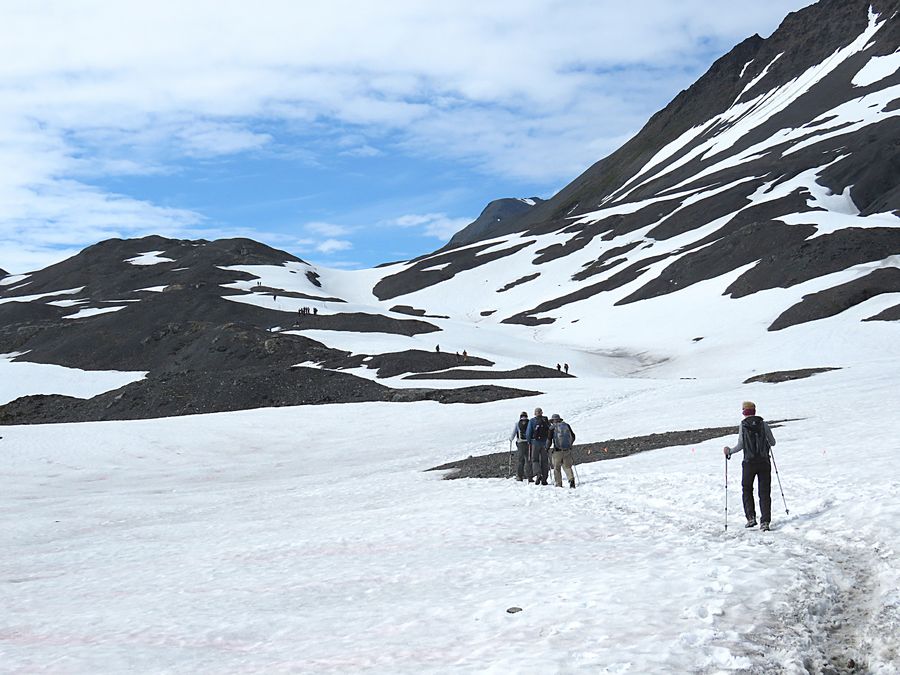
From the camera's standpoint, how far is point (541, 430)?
2438cm

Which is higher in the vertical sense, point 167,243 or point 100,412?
point 167,243

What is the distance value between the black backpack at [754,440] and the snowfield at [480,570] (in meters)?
1.34

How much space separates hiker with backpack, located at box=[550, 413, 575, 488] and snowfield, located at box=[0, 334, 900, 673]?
21.0 inches

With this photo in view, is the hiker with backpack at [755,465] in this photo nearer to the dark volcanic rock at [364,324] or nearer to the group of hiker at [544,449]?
the group of hiker at [544,449]

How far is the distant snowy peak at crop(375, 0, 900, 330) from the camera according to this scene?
8538 cm

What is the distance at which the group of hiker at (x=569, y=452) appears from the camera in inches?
566

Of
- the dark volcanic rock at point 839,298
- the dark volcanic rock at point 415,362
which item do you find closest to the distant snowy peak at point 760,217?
the dark volcanic rock at point 839,298

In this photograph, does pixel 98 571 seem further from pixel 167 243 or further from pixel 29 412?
pixel 167 243

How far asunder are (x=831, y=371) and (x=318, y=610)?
4227 cm

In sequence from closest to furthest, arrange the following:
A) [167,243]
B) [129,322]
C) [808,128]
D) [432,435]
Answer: [432,435] < [129,322] < [808,128] < [167,243]

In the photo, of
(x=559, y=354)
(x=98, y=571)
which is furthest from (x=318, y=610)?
(x=559, y=354)

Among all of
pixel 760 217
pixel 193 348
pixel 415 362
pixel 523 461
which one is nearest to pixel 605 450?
pixel 523 461

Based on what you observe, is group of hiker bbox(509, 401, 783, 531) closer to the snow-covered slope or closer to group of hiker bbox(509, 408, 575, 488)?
group of hiker bbox(509, 408, 575, 488)

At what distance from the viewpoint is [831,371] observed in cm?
4559
